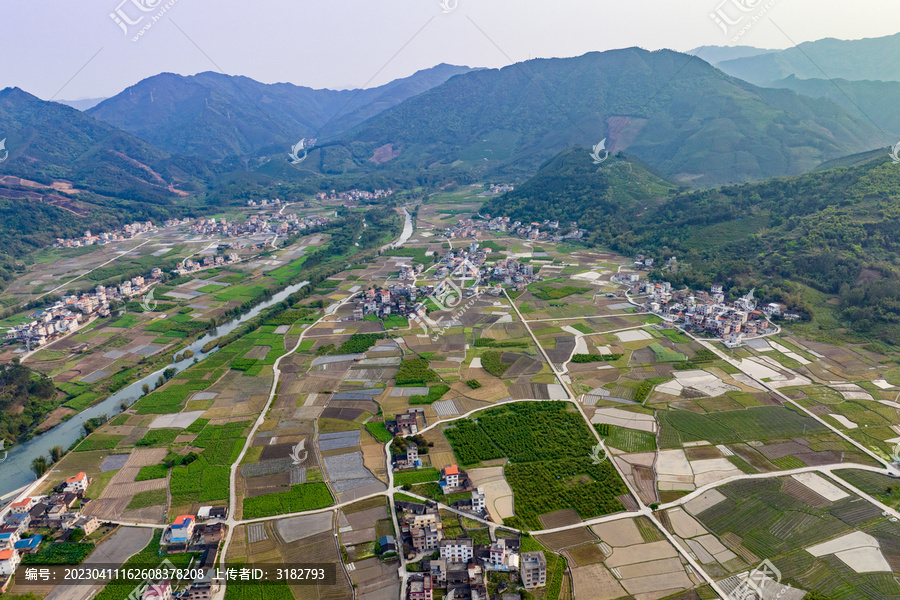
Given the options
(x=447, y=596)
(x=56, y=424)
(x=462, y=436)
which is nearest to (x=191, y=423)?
(x=56, y=424)

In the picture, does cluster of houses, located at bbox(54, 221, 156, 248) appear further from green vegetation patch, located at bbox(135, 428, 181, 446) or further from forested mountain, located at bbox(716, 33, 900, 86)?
forested mountain, located at bbox(716, 33, 900, 86)

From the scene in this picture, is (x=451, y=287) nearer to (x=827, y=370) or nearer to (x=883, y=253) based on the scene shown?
(x=827, y=370)

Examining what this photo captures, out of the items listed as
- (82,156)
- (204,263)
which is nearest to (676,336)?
(204,263)

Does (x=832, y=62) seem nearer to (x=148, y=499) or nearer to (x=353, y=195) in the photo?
(x=353, y=195)

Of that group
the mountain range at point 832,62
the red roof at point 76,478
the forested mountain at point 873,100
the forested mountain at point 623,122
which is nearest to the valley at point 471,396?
the red roof at point 76,478

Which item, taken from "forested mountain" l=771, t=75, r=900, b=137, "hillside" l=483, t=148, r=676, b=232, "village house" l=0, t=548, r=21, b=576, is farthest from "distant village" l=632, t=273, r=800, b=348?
"forested mountain" l=771, t=75, r=900, b=137
